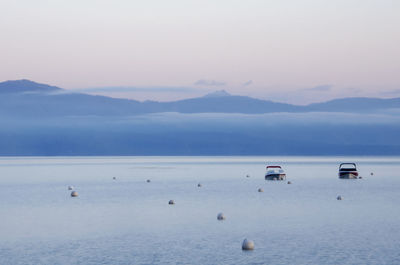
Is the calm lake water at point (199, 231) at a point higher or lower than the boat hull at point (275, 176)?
lower

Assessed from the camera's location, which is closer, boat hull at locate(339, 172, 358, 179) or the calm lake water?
the calm lake water

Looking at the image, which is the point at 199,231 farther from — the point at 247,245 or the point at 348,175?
the point at 348,175

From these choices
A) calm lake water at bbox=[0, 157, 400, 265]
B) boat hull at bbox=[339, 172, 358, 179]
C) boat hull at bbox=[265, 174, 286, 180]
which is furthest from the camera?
boat hull at bbox=[339, 172, 358, 179]

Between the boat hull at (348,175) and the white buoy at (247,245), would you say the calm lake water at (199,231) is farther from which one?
the boat hull at (348,175)

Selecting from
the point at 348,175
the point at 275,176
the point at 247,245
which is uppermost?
the point at 348,175

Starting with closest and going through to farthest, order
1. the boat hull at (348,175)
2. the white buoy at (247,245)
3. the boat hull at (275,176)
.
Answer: the white buoy at (247,245)
the boat hull at (275,176)
the boat hull at (348,175)

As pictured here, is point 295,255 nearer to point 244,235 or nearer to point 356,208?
point 244,235

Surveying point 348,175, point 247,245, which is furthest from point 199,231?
point 348,175

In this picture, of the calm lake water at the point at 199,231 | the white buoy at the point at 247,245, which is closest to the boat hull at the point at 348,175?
the calm lake water at the point at 199,231

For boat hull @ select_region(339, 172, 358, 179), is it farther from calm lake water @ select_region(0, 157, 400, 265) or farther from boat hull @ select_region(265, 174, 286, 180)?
calm lake water @ select_region(0, 157, 400, 265)

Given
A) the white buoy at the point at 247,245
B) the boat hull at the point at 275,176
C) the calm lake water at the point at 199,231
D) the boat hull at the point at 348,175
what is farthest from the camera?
the boat hull at the point at 348,175

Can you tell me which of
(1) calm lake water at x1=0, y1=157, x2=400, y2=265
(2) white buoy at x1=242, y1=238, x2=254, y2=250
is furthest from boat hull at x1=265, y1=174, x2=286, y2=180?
(2) white buoy at x1=242, y1=238, x2=254, y2=250

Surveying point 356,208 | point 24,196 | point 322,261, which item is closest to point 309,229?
point 322,261

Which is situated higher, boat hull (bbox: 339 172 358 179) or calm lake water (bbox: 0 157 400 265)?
boat hull (bbox: 339 172 358 179)
